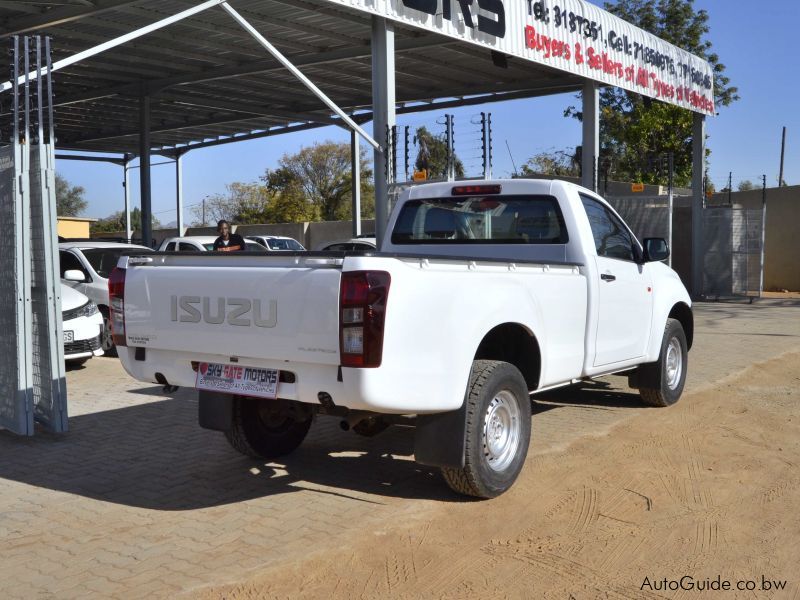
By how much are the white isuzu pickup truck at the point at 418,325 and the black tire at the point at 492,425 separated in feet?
0.04

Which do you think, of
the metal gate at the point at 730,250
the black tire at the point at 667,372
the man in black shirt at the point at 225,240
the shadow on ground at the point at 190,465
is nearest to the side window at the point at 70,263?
the man in black shirt at the point at 225,240

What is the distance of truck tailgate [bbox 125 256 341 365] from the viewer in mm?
4621

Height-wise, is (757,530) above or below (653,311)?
below

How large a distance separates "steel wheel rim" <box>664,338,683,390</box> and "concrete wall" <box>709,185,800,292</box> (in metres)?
18.5

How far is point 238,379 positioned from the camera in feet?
16.9

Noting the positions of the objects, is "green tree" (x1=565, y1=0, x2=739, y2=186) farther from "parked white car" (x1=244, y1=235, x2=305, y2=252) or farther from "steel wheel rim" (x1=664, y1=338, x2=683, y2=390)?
"steel wheel rim" (x1=664, y1=338, x2=683, y2=390)

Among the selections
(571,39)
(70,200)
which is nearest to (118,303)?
(571,39)

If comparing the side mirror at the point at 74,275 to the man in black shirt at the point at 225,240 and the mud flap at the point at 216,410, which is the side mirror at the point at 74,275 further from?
the mud flap at the point at 216,410

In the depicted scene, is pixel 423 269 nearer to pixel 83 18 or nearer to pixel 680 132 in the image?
pixel 83 18

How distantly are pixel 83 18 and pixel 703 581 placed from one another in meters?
15.2

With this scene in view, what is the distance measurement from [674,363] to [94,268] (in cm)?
844

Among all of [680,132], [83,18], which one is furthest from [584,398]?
[680,132]

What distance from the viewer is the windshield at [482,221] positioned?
682cm

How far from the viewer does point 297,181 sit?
5916 centimetres
